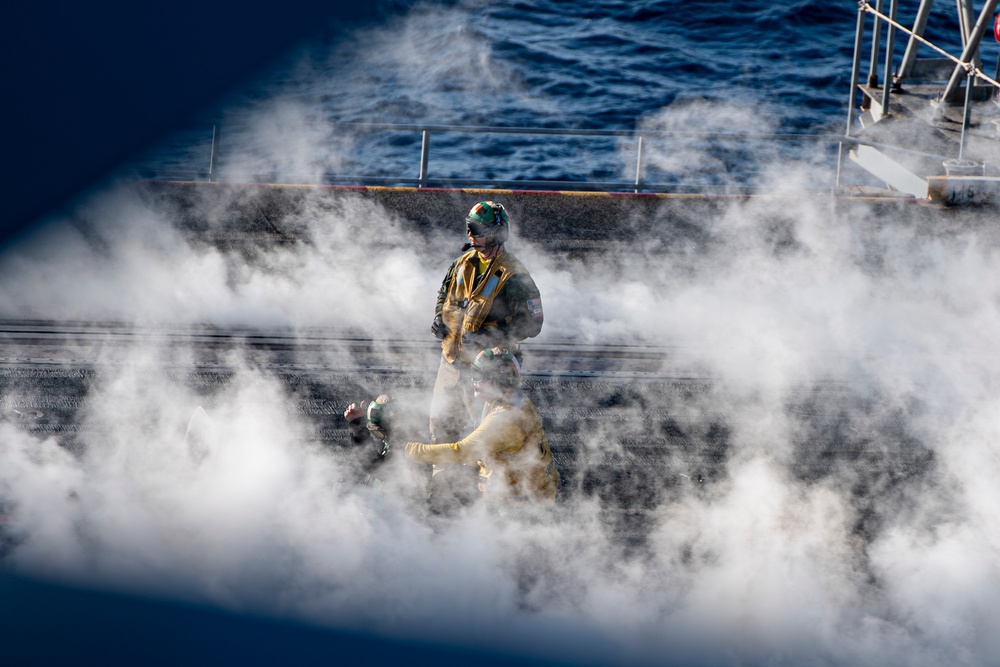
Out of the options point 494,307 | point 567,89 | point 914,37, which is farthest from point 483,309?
point 567,89

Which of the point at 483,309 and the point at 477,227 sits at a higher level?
the point at 477,227

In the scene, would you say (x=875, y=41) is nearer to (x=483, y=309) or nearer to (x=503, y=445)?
(x=483, y=309)

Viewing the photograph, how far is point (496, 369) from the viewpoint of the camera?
4570mm

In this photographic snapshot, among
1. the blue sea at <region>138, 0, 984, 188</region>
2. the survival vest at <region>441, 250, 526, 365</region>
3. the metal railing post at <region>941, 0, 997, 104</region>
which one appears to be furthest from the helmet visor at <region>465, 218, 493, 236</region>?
the blue sea at <region>138, 0, 984, 188</region>

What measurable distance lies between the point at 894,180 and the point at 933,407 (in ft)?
13.7

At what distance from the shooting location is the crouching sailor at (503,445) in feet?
15.1

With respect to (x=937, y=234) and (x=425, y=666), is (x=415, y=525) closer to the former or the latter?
(x=425, y=666)

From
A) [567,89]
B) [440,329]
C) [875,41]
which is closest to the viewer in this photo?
[440,329]

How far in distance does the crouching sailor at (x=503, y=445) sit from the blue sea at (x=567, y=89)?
10248 mm

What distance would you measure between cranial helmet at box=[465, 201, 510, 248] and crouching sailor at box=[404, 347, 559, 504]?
0.82 metres

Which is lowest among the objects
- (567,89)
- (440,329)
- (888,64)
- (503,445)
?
(503,445)

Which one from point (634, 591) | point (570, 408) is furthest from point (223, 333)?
point (634, 591)

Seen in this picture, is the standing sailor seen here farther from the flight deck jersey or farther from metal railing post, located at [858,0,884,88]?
metal railing post, located at [858,0,884,88]

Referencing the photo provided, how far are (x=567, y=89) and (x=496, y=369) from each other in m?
16.6
